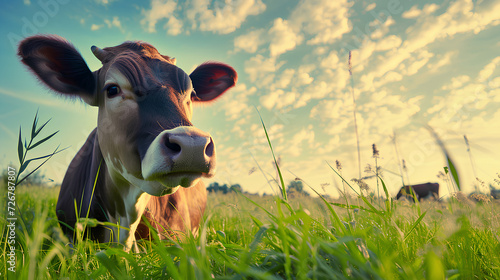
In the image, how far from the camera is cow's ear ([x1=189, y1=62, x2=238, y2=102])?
4.13 meters

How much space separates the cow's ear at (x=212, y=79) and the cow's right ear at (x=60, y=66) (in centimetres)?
129

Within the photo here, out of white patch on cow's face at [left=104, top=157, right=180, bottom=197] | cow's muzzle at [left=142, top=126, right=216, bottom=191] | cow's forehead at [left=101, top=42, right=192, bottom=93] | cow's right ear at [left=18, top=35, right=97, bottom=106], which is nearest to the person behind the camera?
cow's muzzle at [left=142, top=126, right=216, bottom=191]

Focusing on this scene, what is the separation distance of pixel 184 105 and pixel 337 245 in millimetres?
2143

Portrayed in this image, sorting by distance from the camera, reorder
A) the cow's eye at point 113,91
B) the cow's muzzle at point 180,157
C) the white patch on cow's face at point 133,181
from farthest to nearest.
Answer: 1. the cow's eye at point 113,91
2. the white patch on cow's face at point 133,181
3. the cow's muzzle at point 180,157

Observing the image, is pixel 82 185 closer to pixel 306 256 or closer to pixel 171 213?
pixel 171 213

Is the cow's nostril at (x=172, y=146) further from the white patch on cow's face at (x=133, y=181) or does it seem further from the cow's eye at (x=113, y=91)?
the cow's eye at (x=113, y=91)

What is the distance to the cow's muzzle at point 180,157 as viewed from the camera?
2.03m

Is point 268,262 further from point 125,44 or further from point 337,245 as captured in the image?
point 125,44

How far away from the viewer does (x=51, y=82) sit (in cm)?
326

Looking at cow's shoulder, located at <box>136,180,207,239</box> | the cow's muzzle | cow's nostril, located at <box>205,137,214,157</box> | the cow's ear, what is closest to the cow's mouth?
the cow's muzzle

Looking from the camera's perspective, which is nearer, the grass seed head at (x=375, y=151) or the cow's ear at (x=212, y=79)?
the grass seed head at (x=375, y=151)

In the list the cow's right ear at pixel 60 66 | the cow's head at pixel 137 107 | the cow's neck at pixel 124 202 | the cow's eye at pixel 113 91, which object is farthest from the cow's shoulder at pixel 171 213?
the cow's right ear at pixel 60 66

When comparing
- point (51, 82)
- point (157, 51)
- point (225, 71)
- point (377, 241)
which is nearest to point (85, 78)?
point (51, 82)

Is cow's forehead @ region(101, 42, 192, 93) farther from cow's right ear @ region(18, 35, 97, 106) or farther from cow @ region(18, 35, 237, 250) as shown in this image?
cow's right ear @ region(18, 35, 97, 106)
